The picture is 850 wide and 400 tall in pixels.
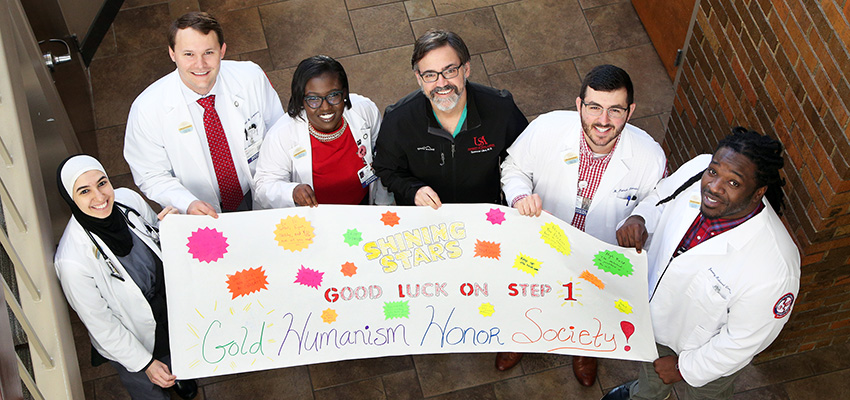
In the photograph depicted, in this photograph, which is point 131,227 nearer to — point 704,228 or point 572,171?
point 572,171

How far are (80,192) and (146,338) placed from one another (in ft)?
2.31

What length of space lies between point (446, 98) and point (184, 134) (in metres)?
1.11

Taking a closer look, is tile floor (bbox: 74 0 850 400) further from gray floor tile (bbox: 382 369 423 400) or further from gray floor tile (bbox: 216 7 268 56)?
gray floor tile (bbox: 382 369 423 400)

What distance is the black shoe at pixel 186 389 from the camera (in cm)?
379

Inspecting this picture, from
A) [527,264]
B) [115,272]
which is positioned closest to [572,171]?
[527,264]

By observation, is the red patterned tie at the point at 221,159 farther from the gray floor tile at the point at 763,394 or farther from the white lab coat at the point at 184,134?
the gray floor tile at the point at 763,394

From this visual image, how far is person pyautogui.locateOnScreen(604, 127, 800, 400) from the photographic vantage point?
8.69 ft

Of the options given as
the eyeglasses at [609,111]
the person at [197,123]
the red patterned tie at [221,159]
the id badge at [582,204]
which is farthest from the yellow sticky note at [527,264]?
the red patterned tie at [221,159]

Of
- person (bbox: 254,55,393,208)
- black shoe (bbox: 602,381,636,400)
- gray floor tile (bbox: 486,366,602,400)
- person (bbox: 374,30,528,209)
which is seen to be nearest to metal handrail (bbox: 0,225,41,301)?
person (bbox: 254,55,393,208)

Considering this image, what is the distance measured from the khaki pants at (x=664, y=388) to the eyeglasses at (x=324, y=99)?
5.39 feet

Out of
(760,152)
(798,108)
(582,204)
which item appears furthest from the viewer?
(582,204)

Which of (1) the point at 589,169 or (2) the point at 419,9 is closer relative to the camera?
(1) the point at 589,169

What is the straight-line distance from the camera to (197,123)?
3.38 m

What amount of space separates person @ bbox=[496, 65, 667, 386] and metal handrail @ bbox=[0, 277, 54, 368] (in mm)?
1697
